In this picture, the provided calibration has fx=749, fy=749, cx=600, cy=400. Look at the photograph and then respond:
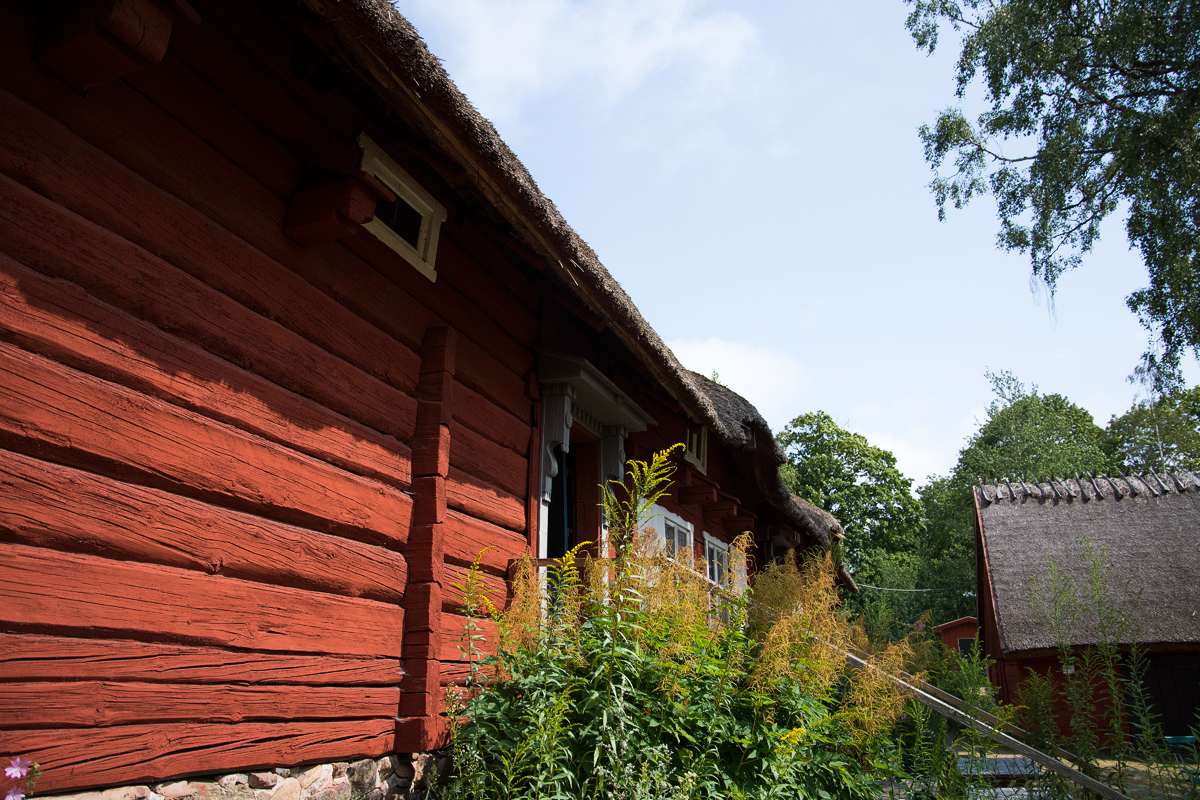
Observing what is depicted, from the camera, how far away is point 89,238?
2375mm

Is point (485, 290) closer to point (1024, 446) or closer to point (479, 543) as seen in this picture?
point (479, 543)

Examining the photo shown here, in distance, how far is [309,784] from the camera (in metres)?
2.94

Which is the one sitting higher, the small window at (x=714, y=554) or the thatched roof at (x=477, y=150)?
the thatched roof at (x=477, y=150)

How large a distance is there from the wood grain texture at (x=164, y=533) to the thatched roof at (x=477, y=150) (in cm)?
174

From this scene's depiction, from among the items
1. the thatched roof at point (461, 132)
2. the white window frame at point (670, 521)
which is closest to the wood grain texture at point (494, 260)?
the thatched roof at point (461, 132)

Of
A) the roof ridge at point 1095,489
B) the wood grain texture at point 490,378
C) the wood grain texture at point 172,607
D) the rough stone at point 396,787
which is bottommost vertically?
the rough stone at point 396,787

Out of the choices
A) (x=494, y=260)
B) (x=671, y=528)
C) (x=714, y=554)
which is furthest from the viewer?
(x=714, y=554)

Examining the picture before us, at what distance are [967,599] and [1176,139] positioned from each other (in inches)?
1019

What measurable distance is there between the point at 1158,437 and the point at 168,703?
40677mm

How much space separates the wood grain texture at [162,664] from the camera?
2.08 metres

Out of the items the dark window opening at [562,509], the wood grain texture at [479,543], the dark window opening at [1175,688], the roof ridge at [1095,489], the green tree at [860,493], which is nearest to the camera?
the wood grain texture at [479,543]

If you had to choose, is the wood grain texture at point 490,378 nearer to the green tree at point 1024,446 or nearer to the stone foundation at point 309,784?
the stone foundation at point 309,784

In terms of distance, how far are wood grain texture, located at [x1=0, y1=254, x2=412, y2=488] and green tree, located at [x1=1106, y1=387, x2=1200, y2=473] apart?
35873mm

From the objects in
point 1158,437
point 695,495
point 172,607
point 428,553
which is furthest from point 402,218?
point 1158,437
